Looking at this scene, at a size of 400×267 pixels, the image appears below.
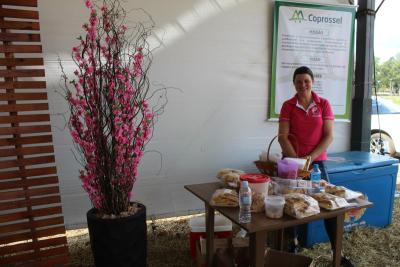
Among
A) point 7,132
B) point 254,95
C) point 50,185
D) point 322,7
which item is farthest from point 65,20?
point 322,7

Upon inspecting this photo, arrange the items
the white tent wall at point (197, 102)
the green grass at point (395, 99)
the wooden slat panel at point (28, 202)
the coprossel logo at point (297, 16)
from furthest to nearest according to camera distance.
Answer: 1. the green grass at point (395, 99)
2. the coprossel logo at point (297, 16)
3. the white tent wall at point (197, 102)
4. the wooden slat panel at point (28, 202)

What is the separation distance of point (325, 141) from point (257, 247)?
1068mm

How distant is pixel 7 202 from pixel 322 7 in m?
3.47

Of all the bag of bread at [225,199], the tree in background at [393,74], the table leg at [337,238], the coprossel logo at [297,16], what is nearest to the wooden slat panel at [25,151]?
the bag of bread at [225,199]

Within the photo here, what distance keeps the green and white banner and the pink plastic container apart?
1.63 metres

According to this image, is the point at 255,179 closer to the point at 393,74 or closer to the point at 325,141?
the point at 325,141

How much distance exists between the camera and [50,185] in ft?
8.91

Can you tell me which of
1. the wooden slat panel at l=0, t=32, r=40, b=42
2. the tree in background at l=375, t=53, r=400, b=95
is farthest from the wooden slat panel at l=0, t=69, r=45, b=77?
the tree in background at l=375, t=53, r=400, b=95

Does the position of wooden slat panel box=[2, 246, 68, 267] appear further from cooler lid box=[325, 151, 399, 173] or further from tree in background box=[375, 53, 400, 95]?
tree in background box=[375, 53, 400, 95]

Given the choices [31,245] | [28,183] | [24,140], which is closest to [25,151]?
[24,140]

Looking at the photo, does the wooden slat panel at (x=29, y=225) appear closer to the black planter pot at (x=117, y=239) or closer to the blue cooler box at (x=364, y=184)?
the black planter pot at (x=117, y=239)

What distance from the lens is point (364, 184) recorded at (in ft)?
9.52

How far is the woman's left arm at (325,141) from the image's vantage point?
7.53 ft

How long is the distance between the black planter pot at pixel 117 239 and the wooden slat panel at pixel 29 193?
1.57ft
